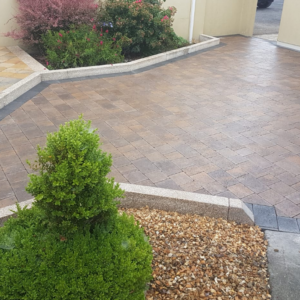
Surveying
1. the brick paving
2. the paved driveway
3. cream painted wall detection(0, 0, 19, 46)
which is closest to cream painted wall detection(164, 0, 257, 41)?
the paved driveway

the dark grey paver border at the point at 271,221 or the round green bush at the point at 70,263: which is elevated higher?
the round green bush at the point at 70,263

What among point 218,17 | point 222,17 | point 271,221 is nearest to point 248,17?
point 222,17

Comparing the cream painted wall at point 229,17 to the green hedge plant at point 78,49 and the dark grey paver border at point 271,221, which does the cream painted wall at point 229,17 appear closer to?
the green hedge plant at point 78,49

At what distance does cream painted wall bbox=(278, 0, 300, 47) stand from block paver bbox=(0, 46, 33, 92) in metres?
8.60

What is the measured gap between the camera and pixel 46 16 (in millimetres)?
8305

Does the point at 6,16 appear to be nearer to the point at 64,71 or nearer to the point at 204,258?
the point at 64,71

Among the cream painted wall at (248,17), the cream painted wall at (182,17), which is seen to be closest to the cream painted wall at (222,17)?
the cream painted wall at (248,17)

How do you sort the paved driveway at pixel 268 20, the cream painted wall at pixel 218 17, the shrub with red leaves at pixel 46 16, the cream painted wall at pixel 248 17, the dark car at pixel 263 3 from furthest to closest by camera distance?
the dark car at pixel 263 3, the paved driveway at pixel 268 20, the cream painted wall at pixel 248 17, the cream painted wall at pixel 218 17, the shrub with red leaves at pixel 46 16

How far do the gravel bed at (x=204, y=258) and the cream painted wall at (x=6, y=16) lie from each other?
24.7 feet

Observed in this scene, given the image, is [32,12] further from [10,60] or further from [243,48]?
[243,48]

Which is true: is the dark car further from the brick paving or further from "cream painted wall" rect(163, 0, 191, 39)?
the brick paving

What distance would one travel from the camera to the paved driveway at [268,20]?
1514cm

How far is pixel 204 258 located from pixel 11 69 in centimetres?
631

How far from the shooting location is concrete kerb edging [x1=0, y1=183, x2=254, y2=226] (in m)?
3.54
